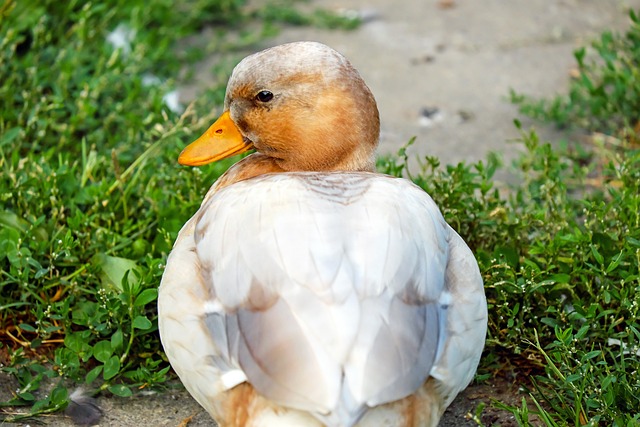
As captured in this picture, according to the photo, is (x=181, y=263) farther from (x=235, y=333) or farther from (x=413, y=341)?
(x=413, y=341)

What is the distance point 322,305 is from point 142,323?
3.37ft

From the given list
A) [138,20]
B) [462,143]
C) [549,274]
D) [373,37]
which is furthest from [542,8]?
[549,274]

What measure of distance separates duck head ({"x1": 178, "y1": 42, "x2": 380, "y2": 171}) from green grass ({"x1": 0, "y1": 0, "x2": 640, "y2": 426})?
22.0 inches

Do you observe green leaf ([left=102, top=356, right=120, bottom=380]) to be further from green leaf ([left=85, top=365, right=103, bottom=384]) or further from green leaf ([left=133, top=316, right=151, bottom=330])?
green leaf ([left=133, top=316, right=151, bottom=330])

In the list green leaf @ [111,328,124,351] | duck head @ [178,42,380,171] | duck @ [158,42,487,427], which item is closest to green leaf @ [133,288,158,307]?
green leaf @ [111,328,124,351]

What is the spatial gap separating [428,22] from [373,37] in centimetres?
43

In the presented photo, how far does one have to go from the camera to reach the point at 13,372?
3.34 metres

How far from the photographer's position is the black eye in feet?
10.8

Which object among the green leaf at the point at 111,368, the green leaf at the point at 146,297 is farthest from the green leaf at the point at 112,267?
the green leaf at the point at 111,368

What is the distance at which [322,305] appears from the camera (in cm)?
247

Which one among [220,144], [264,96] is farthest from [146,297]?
[264,96]

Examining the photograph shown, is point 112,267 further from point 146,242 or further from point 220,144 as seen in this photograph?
point 220,144

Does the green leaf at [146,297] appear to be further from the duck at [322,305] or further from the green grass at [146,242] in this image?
the duck at [322,305]

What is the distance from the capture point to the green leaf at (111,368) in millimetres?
3297
